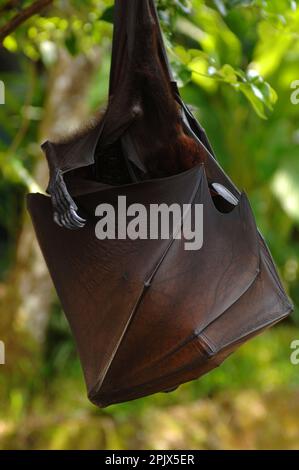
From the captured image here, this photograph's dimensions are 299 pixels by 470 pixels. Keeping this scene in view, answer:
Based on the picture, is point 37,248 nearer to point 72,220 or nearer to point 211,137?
point 211,137

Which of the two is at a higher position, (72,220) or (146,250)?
(72,220)

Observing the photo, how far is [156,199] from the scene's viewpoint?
1.50 m

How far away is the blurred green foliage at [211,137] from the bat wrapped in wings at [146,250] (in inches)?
7.8

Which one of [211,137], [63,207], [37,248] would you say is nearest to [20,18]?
[63,207]

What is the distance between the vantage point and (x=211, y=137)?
6.77m

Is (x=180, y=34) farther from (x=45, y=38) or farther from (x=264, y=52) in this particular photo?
(x=45, y=38)

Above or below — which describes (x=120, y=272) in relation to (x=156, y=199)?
below

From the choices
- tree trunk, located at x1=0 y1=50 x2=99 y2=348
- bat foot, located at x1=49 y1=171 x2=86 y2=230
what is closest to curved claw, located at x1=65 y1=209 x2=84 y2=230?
bat foot, located at x1=49 y1=171 x2=86 y2=230

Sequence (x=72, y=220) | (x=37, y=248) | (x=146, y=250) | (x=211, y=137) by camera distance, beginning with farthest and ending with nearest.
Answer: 1. (x=211, y=137)
2. (x=37, y=248)
3. (x=146, y=250)
4. (x=72, y=220)

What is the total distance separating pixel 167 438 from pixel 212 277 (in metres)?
3.17

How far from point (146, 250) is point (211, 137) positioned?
5.34 metres

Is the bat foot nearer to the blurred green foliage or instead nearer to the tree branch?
the tree branch

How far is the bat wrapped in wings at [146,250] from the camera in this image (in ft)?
4.81

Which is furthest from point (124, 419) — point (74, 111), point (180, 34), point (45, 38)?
point (45, 38)
